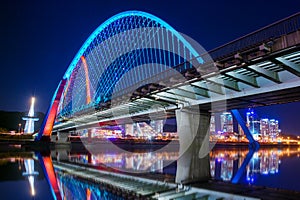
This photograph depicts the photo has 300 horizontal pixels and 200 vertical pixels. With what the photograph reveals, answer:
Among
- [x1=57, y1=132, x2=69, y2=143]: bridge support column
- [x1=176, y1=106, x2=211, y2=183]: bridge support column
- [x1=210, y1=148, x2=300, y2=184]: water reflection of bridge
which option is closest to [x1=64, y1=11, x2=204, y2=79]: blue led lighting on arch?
[x1=176, y1=106, x2=211, y2=183]: bridge support column

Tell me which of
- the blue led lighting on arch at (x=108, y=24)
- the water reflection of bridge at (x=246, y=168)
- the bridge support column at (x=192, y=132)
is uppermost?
the blue led lighting on arch at (x=108, y=24)

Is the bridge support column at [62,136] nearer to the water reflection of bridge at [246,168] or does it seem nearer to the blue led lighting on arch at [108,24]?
the blue led lighting on arch at [108,24]

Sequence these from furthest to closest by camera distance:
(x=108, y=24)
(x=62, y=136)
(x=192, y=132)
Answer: (x=62, y=136), (x=108, y=24), (x=192, y=132)

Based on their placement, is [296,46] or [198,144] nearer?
[296,46]

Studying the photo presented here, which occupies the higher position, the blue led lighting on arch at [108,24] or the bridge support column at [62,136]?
the blue led lighting on arch at [108,24]

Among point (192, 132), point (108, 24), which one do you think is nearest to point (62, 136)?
point (108, 24)

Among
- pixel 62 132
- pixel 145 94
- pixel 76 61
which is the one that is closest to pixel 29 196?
pixel 145 94

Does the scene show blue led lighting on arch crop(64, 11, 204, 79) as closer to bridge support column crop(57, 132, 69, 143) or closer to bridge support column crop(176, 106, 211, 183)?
bridge support column crop(176, 106, 211, 183)

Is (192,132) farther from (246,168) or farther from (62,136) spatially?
(62,136)

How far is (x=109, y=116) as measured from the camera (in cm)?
5056

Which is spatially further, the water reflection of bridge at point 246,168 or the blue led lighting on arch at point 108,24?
the blue led lighting on arch at point 108,24

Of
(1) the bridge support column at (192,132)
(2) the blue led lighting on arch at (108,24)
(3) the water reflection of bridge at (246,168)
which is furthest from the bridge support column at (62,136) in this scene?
(3) the water reflection of bridge at (246,168)

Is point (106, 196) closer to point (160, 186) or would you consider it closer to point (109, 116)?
point (160, 186)

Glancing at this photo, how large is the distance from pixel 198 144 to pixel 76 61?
4810cm
